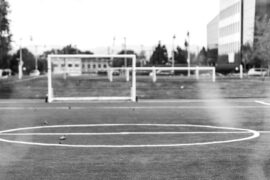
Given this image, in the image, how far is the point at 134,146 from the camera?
915 cm

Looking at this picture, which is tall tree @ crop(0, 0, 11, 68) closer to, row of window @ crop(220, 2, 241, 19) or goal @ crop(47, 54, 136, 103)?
goal @ crop(47, 54, 136, 103)

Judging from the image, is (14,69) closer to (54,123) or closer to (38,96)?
(38,96)

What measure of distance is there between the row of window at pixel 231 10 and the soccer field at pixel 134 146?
2562 millimetres

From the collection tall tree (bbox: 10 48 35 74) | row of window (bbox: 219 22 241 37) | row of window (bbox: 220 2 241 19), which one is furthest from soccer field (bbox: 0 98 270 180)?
tall tree (bbox: 10 48 35 74)

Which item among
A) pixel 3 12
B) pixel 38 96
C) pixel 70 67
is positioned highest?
pixel 3 12

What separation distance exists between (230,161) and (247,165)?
34 cm

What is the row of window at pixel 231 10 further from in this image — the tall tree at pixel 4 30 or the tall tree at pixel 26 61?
the tall tree at pixel 26 61

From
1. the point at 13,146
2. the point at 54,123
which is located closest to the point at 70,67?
the point at 54,123

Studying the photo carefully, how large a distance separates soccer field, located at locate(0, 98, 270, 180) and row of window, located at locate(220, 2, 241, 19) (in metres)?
2.56

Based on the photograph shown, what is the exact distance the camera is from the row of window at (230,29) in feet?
27.5

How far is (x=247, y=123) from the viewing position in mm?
13219

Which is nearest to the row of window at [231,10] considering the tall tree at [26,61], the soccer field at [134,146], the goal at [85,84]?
the soccer field at [134,146]

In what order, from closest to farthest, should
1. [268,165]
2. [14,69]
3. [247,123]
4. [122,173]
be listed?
[122,173] < [268,165] < [247,123] < [14,69]

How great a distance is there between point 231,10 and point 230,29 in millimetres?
932
